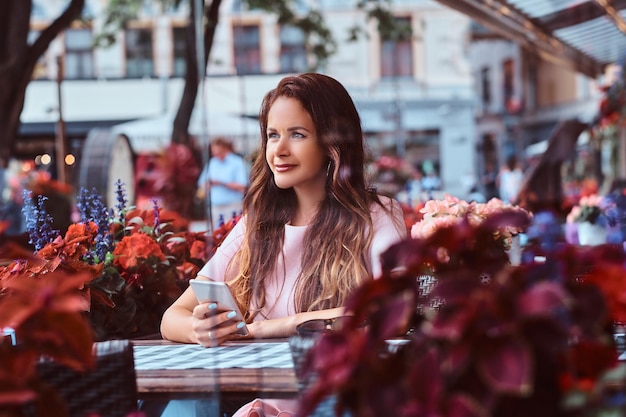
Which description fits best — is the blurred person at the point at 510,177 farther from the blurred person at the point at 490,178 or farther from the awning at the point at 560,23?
the awning at the point at 560,23

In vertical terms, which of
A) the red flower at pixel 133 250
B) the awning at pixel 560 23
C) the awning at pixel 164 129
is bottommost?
the red flower at pixel 133 250

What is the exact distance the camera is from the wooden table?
146 cm

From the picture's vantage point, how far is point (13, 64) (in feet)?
22.6

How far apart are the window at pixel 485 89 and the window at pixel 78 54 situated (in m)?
6.86

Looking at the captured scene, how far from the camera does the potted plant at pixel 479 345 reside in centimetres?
85

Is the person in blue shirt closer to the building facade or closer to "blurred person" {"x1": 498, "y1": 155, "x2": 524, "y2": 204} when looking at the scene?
the building facade

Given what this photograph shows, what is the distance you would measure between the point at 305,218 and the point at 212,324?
1.61 feet

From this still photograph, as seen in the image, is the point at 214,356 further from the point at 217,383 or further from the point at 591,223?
the point at 591,223

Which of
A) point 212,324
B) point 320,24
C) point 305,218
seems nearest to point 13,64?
point 320,24

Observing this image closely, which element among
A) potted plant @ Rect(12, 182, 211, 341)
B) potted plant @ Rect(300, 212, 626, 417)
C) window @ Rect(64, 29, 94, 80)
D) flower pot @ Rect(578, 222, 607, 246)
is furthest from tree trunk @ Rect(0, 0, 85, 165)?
window @ Rect(64, 29, 94, 80)

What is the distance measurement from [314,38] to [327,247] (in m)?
8.35

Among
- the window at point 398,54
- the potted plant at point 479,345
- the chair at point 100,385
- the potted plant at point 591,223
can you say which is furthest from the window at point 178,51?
the potted plant at point 479,345

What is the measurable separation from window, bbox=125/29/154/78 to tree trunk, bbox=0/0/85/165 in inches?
344

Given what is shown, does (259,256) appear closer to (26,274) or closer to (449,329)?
(26,274)
